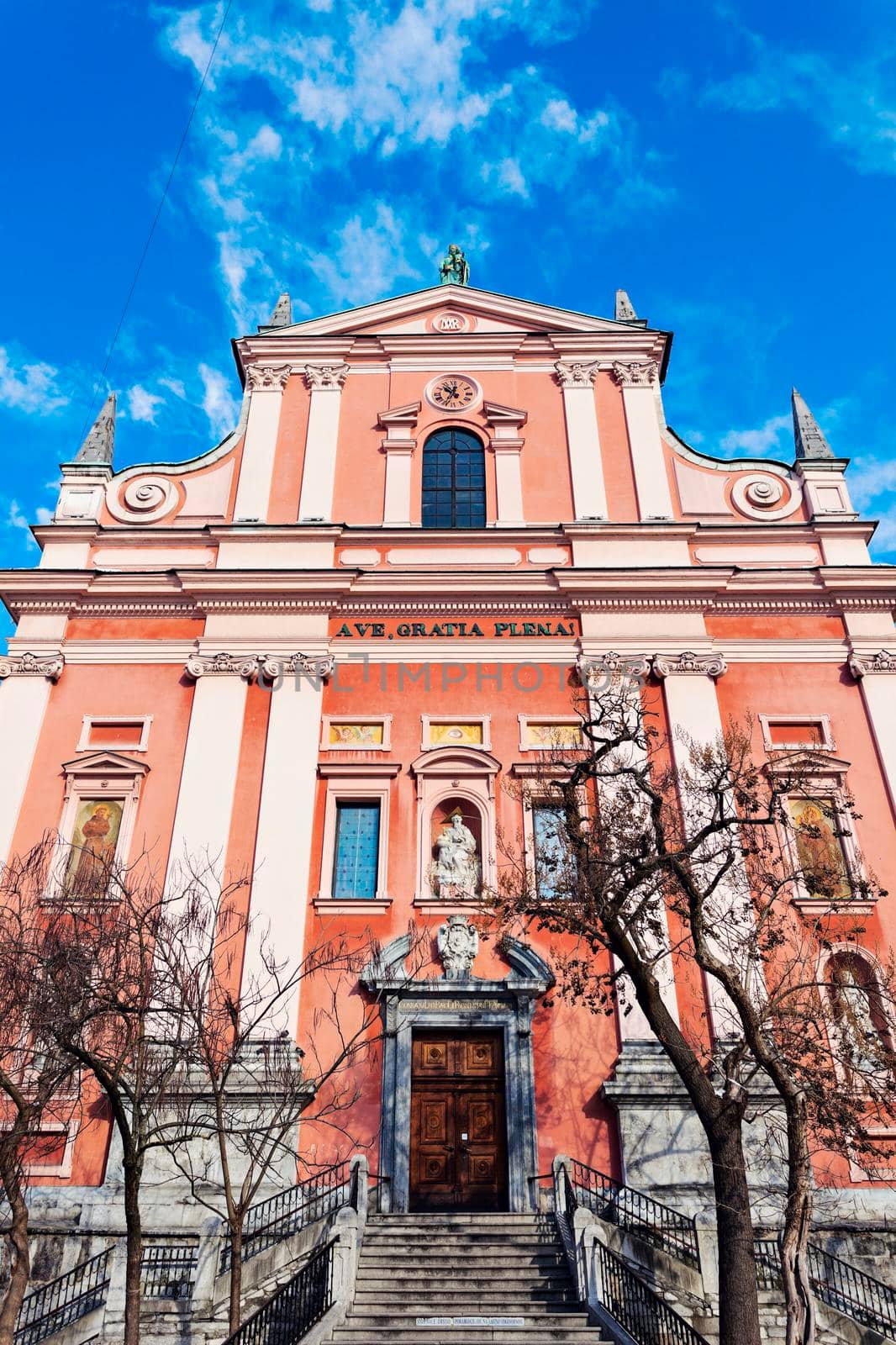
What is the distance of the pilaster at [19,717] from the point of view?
60.7 feet

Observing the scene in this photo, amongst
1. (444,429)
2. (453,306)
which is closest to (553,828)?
(444,429)

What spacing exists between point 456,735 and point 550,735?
5.37 ft

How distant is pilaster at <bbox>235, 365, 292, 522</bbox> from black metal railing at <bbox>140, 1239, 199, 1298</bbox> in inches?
515

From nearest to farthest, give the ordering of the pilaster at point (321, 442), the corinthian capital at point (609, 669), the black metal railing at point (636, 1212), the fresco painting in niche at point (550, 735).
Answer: the black metal railing at point (636, 1212)
the fresco painting in niche at point (550, 735)
the corinthian capital at point (609, 669)
the pilaster at point (321, 442)

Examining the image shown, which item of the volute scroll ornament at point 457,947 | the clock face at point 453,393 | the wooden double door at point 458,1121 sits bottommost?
the wooden double door at point 458,1121

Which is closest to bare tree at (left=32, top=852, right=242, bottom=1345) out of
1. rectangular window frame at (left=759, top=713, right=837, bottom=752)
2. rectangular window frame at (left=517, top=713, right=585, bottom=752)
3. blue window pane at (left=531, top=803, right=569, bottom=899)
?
blue window pane at (left=531, top=803, right=569, bottom=899)

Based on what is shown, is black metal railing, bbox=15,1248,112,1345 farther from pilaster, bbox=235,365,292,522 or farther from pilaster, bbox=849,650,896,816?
pilaster, bbox=849,650,896,816

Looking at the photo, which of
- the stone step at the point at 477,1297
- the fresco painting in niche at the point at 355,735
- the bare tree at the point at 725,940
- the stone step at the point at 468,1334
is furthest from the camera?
the fresco painting in niche at the point at 355,735

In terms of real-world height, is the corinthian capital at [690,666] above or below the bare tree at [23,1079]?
above

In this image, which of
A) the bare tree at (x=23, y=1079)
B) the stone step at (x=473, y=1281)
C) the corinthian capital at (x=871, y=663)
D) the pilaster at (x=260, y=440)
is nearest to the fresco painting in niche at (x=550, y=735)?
the corinthian capital at (x=871, y=663)

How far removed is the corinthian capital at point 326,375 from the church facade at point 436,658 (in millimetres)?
72

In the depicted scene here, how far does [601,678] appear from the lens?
19594 mm

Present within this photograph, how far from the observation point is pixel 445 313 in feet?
81.4

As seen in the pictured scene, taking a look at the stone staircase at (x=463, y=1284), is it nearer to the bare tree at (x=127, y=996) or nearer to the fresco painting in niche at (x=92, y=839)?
the bare tree at (x=127, y=996)
